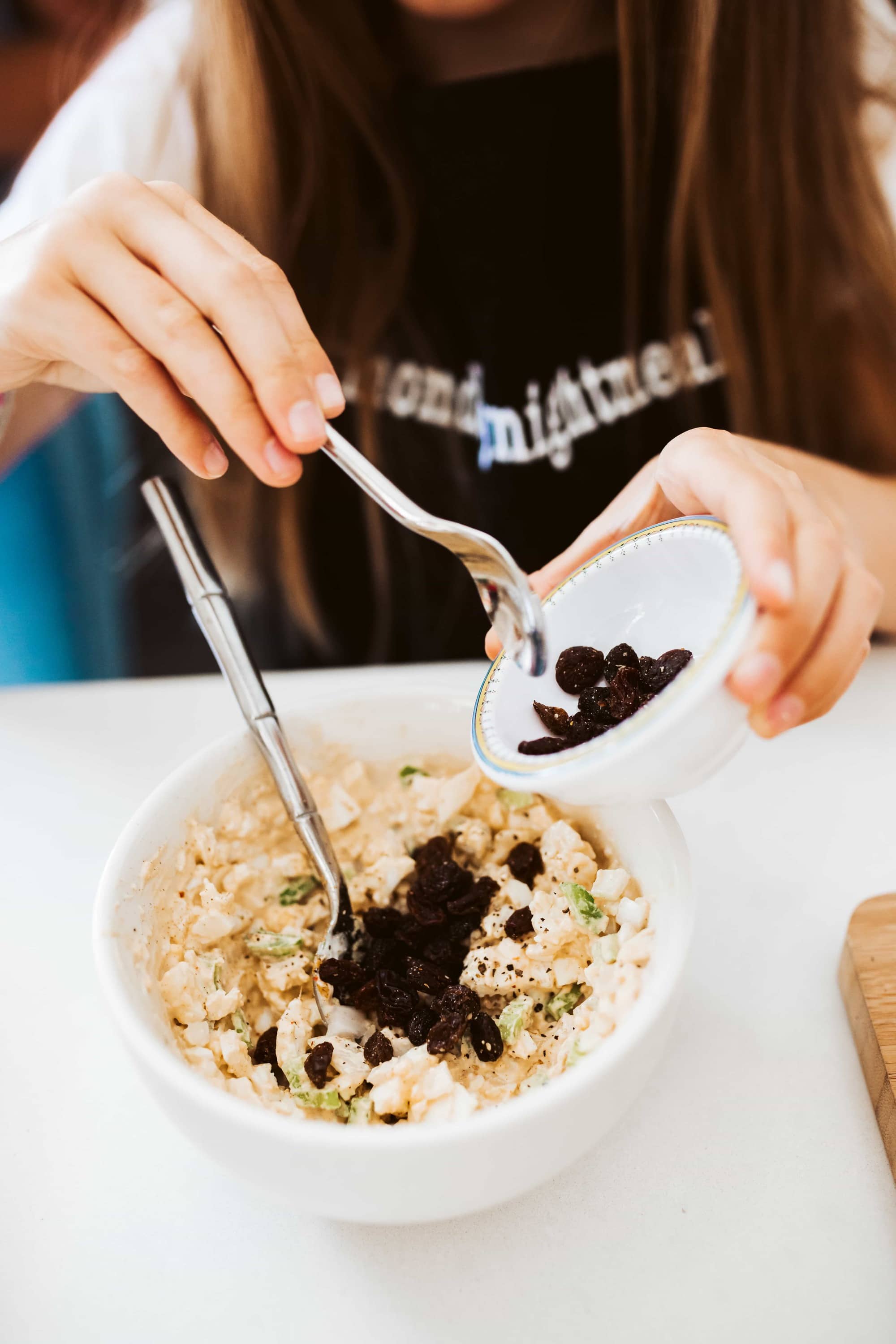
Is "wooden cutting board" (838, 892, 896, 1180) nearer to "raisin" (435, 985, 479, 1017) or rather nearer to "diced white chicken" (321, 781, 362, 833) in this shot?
"raisin" (435, 985, 479, 1017)

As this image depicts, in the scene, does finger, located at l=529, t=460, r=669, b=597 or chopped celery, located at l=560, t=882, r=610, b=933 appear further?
finger, located at l=529, t=460, r=669, b=597

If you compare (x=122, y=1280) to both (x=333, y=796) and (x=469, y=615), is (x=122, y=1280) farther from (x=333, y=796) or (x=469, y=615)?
(x=469, y=615)

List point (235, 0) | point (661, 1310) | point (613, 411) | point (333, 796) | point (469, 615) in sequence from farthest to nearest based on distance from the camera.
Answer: point (469, 615) → point (613, 411) → point (235, 0) → point (333, 796) → point (661, 1310)

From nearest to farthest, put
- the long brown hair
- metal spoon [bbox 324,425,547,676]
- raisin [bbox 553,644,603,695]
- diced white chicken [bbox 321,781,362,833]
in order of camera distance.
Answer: metal spoon [bbox 324,425,547,676] < raisin [bbox 553,644,603,695] < diced white chicken [bbox 321,781,362,833] < the long brown hair

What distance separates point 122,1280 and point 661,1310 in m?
0.37

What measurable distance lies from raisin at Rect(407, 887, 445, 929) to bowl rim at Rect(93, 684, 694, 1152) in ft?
0.55

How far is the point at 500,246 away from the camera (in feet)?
4.26

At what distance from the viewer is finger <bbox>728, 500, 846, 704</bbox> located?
21.1 inches

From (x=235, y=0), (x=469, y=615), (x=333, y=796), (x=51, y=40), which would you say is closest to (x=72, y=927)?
(x=333, y=796)

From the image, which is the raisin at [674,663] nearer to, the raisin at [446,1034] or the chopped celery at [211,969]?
the raisin at [446,1034]

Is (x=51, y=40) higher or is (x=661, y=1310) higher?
(x=51, y=40)

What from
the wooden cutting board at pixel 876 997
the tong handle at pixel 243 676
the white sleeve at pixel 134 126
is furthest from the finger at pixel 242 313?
the white sleeve at pixel 134 126

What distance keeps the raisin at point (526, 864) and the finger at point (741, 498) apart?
12.5 inches

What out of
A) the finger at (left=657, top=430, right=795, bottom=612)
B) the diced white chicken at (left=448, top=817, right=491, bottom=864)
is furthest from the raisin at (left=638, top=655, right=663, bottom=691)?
the diced white chicken at (left=448, top=817, right=491, bottom=864)
